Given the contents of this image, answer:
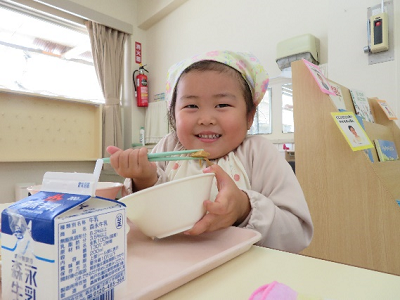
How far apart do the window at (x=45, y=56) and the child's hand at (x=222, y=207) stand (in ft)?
10.1

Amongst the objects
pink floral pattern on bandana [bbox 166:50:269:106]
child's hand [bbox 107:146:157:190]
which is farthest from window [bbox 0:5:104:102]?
child's hand [bbox 107:146:157:190]

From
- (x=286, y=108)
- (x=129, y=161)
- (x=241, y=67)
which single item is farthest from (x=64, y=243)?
(x=286, y=108)

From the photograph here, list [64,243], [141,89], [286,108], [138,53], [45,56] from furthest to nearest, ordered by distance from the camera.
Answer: [138,53] < [141,89] < [45,56] < [286,108] < [64,243]

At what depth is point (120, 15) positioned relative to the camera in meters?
3.65

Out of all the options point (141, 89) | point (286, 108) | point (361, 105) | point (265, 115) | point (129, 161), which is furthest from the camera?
point (141, 89)

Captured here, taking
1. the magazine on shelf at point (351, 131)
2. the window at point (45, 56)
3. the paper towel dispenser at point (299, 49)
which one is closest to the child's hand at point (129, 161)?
the magazine on shelf at point (351, 131)

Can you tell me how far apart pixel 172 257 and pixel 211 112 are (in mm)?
449

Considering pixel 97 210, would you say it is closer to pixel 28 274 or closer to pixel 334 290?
pixel 28 274

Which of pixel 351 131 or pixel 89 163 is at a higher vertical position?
pixel 351 131

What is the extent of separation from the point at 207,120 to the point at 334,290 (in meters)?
0.52

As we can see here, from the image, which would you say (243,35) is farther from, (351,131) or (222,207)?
(222,207)

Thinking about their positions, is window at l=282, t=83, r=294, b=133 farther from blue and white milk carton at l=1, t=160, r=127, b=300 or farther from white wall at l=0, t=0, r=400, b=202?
blue and white milk carton at l=1, t=160, r=127, b=300

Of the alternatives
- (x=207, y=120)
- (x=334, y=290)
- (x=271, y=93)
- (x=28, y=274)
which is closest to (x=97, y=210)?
(x=28, y=274)

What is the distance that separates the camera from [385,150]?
1.38 meters
